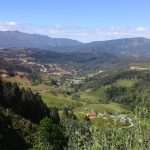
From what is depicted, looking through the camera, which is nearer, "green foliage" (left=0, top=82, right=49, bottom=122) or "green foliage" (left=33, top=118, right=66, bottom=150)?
"green foliage" (left=33, top=118, right=66, bottom=150)

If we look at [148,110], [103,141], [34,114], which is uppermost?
[148,110]

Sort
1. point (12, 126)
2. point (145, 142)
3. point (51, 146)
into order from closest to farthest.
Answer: point (145, 142) < point (51, 146) < point (12, 126)

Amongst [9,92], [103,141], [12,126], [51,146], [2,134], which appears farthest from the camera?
[9,92]

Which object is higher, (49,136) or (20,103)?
(49,136)

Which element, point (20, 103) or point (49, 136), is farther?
point (20, 103)

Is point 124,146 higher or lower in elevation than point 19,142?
higher

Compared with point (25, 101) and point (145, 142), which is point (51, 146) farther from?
point (25, 101)

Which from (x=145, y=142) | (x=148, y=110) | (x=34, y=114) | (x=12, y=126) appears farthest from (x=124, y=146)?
(x=34, y=114)

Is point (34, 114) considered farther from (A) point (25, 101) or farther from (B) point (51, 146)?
(B) point (51, 146)

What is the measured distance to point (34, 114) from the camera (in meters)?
193

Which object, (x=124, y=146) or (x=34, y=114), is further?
(x=34, y=114)

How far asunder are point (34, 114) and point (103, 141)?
98568 millimetres

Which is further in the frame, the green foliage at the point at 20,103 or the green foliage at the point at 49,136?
the green foliage at the point at 20,103

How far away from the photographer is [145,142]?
84.6 metres
